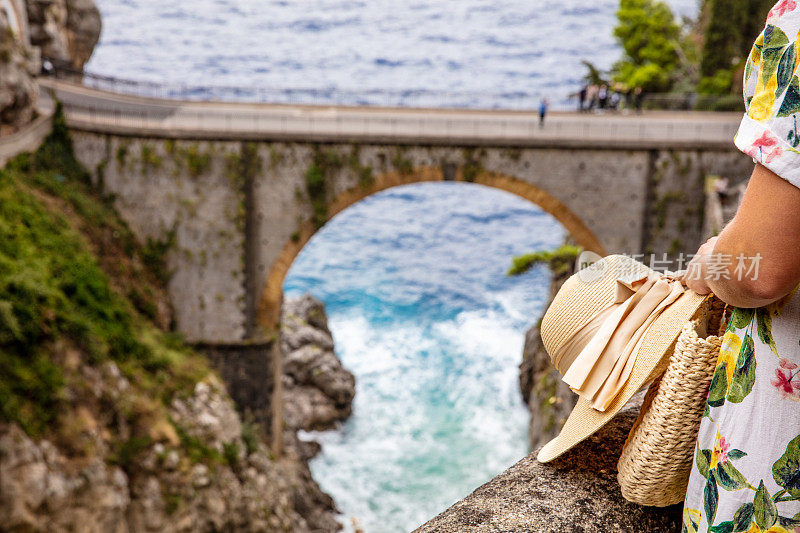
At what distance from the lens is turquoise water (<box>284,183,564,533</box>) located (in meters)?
15.8

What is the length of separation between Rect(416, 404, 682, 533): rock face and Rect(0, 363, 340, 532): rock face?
826 centimetres

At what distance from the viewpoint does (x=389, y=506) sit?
48.5ft

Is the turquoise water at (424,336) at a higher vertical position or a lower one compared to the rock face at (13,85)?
lower

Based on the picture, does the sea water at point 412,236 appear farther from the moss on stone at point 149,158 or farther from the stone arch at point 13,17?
the stone arch at point 13,17

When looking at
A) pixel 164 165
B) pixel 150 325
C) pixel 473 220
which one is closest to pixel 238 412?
pixel 150 325

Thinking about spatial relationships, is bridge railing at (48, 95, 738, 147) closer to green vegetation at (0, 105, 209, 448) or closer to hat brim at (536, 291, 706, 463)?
green vegetation at (0, 105, 209, 448)

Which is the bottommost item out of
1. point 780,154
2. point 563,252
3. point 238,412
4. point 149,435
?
point 238,412

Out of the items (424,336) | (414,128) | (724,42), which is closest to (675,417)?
(414,128)

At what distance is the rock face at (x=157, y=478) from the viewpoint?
862cm

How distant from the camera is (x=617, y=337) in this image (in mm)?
2068

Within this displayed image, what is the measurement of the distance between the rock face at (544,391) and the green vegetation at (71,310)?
639 cm

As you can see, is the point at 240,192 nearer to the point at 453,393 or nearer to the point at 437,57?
the point at 453,393

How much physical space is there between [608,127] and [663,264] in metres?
10.4

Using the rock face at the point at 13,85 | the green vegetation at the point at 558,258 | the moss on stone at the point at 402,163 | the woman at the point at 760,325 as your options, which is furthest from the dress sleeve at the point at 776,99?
the rock face at the point at 13,85
